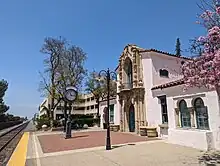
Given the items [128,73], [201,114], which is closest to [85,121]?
[128,73]

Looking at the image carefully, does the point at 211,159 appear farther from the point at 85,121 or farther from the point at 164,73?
the point at 85,121

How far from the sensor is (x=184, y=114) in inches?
504

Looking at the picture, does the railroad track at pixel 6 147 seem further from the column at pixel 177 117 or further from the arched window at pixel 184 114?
the arched window at pixel 184 114

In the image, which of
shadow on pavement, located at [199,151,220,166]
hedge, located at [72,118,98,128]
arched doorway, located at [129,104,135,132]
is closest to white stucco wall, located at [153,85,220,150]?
shadow on pavement, located at [199,151,220,166]

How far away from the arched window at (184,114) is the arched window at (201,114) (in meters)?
0.64

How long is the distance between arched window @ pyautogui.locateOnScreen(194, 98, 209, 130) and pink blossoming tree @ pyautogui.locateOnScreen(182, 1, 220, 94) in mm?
3851

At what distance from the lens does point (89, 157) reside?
30.7ft

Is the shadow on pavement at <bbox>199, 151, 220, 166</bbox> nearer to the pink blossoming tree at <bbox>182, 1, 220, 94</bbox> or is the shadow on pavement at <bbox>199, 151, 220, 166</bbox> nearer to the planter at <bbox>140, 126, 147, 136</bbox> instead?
the pink blossoming tree at <bbox>182, 1, 220, 94</bbox>

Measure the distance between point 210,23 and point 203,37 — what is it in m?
0.69

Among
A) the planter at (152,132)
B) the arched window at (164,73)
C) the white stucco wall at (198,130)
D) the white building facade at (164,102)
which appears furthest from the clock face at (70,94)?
the white stucco wall at (198,130)

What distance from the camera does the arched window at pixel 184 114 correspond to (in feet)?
40.9

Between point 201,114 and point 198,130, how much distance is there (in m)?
0.91

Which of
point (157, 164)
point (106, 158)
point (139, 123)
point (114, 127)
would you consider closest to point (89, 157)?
point (106, 158)

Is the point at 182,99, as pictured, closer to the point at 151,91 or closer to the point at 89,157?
the point at 151,91
